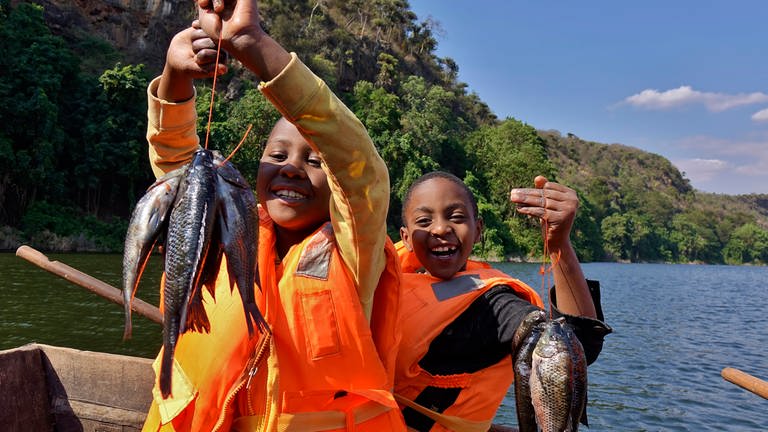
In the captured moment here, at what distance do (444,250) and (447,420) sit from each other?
734mm

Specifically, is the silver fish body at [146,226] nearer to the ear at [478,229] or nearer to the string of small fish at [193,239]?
the string of small fish at [193,239]

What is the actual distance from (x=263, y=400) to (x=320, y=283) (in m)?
0.44

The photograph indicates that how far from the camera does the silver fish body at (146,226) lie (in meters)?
1.56

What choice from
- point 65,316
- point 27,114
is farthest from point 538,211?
point 27,114

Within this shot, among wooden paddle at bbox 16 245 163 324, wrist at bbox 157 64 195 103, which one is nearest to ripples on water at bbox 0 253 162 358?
wooden paddle at bbox 16 245 163 324

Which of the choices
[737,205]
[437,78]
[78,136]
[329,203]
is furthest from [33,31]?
[737,205]

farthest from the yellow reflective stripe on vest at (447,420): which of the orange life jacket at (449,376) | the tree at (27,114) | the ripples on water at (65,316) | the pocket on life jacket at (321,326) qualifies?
the tree at (27,114)

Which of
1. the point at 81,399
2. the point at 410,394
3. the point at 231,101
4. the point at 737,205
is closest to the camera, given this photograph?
the point at 410,394

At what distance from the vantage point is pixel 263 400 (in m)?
1.88

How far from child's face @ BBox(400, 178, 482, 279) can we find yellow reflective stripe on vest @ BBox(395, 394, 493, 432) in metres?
0.58

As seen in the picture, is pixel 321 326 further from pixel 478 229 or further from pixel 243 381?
pixel 478 229

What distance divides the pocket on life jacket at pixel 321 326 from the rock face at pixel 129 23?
133ft

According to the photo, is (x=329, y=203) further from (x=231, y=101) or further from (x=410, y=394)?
(x=231, y=101)

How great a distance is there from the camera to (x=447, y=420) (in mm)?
2354
